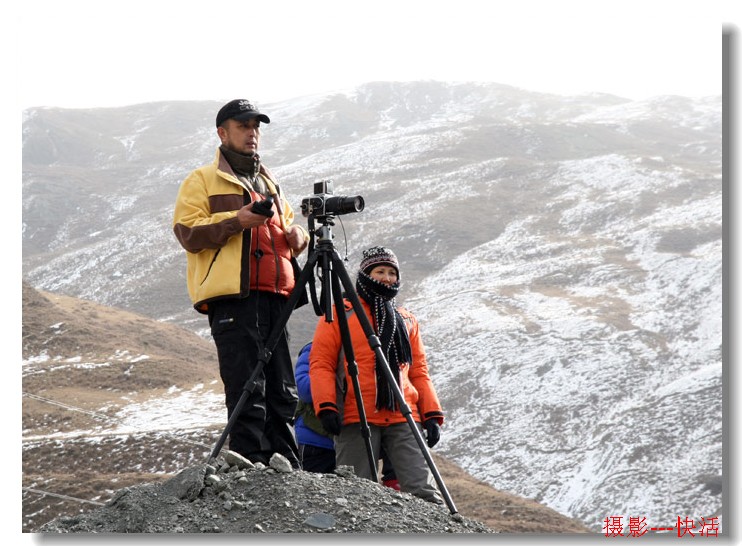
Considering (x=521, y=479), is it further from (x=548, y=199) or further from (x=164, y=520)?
(x=548, y=199)

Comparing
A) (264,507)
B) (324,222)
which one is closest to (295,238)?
(324,222)

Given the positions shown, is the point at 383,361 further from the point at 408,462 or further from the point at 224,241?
the point at 224,241

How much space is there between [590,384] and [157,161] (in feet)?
171

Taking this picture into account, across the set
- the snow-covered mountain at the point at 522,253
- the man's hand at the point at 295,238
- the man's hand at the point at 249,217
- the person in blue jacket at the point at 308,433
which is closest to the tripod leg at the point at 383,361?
the man's hand at the point at 295,238

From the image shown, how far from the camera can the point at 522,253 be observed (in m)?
32.8

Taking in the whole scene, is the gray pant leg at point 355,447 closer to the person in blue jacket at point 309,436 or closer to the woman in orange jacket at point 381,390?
the woman in orange jacket at point 381,390

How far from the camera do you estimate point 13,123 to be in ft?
16.7

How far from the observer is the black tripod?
440 centimetres

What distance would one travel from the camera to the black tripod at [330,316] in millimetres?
4398

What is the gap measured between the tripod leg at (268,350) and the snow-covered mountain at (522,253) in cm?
109

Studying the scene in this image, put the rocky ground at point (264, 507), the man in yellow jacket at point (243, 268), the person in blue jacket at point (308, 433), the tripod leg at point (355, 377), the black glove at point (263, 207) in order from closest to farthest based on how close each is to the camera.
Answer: the rocky ground at point (264, 507) → the black glove at point (263, 207) → the man in yellow jacket at point (243, 268) → the tripod leg at point (355, 377) → the person in blue jacket at point (308, 433)

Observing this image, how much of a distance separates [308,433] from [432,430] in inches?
33.1

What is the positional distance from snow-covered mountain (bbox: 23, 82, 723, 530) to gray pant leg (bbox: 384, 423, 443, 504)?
1362 mm

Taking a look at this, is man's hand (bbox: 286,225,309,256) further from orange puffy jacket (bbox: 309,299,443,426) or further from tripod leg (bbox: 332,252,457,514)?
orange puffy jacket (bbox: 309,299,443,426)
